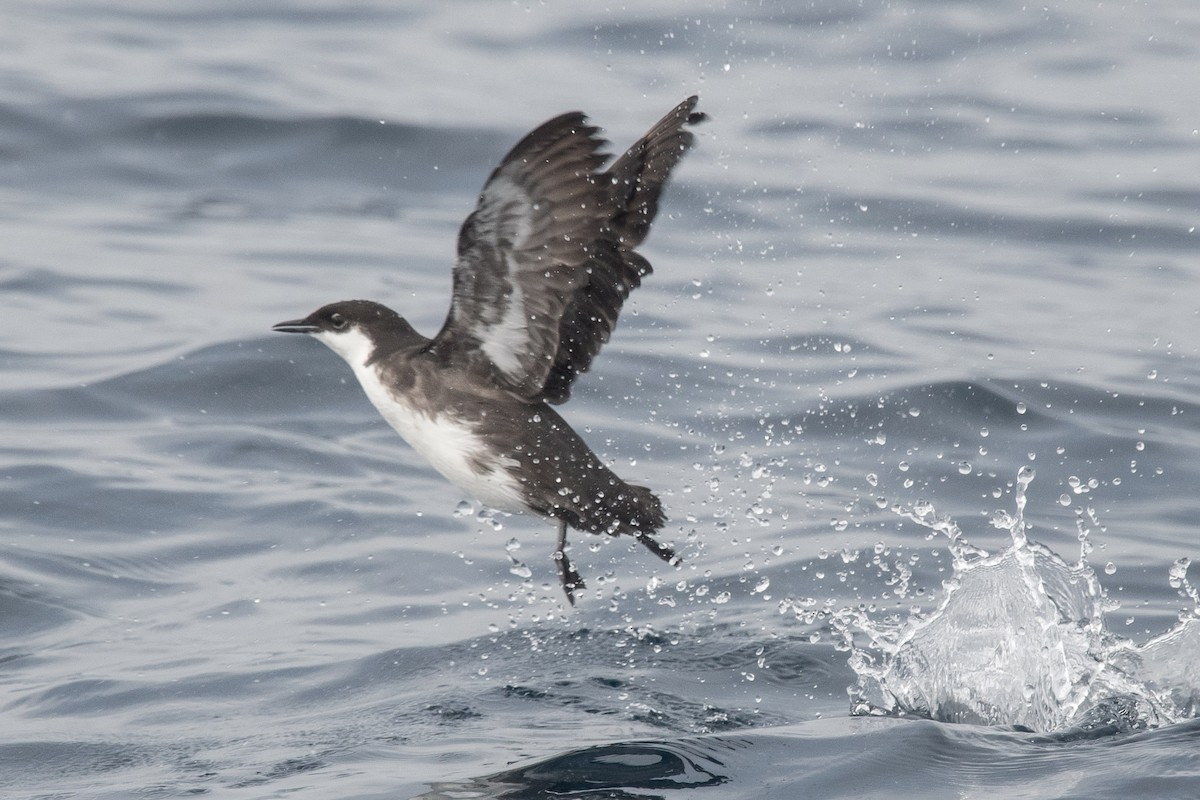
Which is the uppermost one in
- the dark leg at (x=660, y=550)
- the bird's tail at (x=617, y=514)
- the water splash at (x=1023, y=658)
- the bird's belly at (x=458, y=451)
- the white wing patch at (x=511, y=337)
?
the white wing patch at (x=511, y=337)

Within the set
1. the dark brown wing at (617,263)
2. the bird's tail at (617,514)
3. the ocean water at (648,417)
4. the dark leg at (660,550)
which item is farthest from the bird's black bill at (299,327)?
the dark leg at (660,550)

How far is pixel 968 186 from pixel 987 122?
1.85 meters

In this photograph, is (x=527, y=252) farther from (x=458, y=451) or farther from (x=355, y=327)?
(x=355, y=327)

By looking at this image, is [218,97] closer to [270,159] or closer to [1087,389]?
[270,159]

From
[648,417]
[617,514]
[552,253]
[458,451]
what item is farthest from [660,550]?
[648,417]

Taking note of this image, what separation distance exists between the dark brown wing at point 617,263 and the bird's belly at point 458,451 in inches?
13.5

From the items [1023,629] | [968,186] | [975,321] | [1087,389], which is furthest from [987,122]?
[1023,629]

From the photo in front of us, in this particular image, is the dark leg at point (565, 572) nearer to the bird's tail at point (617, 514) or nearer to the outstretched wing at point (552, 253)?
the bird's tail at point (617, 514)

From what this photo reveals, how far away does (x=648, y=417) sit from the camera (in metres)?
9.25

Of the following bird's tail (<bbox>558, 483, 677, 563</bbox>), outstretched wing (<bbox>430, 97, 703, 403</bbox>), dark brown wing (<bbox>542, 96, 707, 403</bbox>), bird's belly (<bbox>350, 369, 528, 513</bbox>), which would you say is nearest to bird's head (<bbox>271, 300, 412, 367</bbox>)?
bird's belly (<bbox>350, 369, 528, 513</bbox>)

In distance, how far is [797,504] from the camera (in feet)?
26.5

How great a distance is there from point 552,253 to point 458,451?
2.76 ft

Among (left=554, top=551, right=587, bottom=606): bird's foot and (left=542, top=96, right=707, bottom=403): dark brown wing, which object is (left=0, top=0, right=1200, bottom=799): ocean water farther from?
(left=542, top=96, right=707, bottom=403): dark brown wing

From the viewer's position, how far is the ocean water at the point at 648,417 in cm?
557
